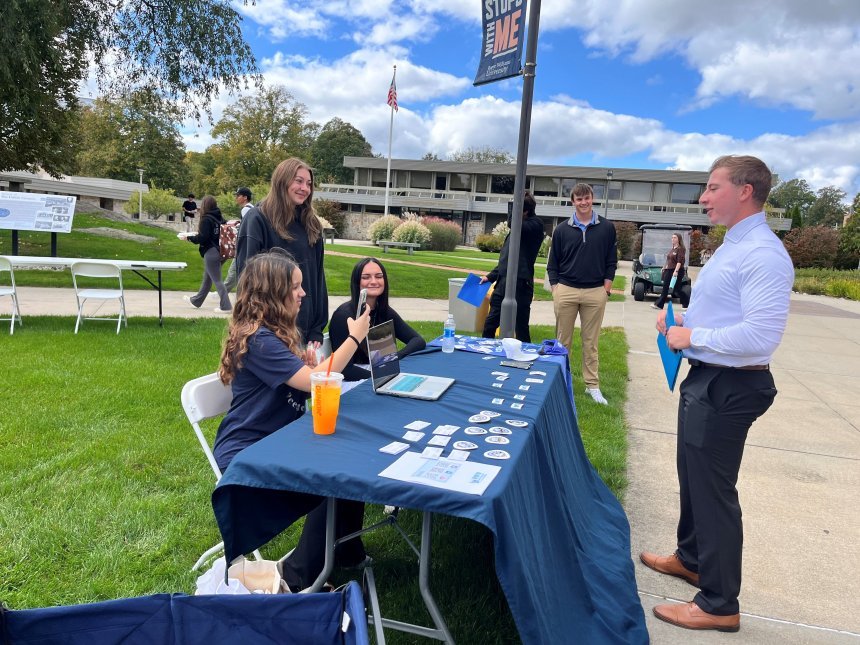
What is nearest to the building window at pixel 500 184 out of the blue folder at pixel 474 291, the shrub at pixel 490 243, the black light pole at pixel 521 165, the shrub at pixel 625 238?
the shrub at pixel 625 238

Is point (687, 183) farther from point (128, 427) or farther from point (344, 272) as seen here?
point (128, 427)

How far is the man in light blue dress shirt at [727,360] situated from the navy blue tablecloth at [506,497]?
40 cm

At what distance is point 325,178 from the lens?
7025cm

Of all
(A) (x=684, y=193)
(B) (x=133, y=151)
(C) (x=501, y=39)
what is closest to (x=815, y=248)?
(A) (x=684, y=193)

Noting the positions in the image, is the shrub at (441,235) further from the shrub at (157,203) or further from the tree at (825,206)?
the tree at (825,206)

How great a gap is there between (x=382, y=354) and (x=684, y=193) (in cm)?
5717

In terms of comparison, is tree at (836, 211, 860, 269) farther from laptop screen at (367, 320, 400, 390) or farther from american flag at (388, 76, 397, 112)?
laptop screen at (367, 320, 400, 390)

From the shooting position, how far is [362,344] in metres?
3.22

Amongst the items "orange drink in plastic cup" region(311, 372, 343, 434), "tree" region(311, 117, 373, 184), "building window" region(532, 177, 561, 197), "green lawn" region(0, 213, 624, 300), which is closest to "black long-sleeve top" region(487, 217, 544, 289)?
"orange drink in plastic cup" region(311, 372, 343, 434)

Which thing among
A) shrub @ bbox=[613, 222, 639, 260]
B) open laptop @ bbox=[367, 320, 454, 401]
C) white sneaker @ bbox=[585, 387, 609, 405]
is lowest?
white sneaker @ bbox=[585, 387, 609, 405]

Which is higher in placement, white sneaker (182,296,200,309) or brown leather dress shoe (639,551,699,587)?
white sneaker (182,296,200,309)

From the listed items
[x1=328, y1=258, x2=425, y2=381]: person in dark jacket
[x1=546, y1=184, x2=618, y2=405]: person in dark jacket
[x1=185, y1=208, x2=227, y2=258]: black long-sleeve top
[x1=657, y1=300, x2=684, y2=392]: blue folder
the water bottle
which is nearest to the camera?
[x1=657, y1=300, x2=684, y2=392]: blue folder

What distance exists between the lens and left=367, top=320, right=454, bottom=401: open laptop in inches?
104

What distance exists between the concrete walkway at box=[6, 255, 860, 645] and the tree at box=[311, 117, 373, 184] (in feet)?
216
